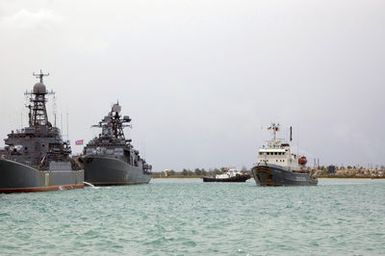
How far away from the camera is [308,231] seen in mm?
37594

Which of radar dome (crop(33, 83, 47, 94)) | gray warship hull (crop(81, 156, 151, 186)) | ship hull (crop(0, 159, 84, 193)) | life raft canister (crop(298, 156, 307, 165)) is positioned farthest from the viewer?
gray warship hull (crop(81, 156, 151, 186))

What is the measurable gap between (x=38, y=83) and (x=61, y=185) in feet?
60.4

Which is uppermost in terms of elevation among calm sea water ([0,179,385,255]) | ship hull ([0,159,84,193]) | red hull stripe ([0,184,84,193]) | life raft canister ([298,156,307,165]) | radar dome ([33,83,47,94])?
radar dome ([33,83,47,94])

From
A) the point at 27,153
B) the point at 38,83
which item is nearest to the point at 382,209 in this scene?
the point at 27,153

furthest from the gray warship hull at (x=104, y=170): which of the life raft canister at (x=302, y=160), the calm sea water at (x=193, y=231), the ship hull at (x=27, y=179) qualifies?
the calm sea water at (x=193, y=231)

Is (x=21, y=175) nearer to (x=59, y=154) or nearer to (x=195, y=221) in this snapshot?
(x=59, y=154)

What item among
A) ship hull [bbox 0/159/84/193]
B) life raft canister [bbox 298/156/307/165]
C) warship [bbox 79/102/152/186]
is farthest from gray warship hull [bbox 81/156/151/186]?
life raft canister [bbox 298/156/307/165]

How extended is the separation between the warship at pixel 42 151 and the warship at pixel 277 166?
28.3m

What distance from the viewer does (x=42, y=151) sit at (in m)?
100

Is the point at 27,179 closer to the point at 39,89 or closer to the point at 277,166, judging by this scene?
the point at 39,89

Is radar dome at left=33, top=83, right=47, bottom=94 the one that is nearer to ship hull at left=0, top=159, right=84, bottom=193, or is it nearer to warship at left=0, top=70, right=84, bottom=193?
warship at left=0, top=70, right=84, bottom=193

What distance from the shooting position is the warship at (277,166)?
103562mm

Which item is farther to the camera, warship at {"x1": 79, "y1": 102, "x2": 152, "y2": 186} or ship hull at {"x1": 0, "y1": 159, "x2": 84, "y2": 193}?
warship at {"x1": 79, "y1": 102, "x2": 152, "y2": 186}

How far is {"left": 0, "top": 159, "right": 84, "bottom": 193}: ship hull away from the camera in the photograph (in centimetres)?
7769
